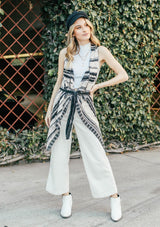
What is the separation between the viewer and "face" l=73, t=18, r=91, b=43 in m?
2.27

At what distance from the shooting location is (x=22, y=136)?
4.09m

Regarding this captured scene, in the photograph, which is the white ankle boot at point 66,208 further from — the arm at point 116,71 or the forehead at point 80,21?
the forehead at point 80,21

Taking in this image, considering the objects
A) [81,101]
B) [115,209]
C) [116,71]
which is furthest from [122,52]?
[115,209]

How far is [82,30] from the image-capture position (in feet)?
7.45

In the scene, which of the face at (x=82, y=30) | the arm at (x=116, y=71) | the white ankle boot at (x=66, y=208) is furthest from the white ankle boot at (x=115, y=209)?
the face at (x=82, y=30)

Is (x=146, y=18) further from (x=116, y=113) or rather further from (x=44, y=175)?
(x=44, y=175)

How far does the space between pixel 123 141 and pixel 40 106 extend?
1.38 meters

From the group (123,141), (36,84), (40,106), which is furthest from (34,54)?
(123,141)

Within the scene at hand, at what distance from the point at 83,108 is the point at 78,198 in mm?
1008

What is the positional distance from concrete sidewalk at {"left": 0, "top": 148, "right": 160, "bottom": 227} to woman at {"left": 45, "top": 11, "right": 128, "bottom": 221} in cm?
22

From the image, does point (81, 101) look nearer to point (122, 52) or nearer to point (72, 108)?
point (72, 108)

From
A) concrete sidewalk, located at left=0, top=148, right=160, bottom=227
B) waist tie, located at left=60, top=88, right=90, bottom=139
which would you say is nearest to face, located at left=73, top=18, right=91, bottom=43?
waist tie, located at left=60, top=88, right=90, bottom=139

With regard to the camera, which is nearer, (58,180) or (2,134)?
(58,180)

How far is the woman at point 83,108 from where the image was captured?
2297 millimetres
